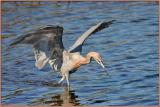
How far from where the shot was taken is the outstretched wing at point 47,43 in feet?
28.0

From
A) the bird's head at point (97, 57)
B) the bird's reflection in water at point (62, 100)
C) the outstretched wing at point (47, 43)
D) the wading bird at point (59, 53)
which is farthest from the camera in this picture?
the bird's head at point (97, 57)

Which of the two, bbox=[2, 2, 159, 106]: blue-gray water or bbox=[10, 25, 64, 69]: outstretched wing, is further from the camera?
bbox=[2, 2, 159, 106]: blue-gray water

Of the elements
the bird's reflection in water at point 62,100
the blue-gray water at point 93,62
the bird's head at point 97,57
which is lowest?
the bird's reflection in water at point 62,100

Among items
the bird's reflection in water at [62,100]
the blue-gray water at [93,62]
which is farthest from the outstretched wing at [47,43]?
the bird's reflection in water at [62,100]

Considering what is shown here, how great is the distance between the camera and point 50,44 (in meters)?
9.26

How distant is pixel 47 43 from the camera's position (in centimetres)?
920

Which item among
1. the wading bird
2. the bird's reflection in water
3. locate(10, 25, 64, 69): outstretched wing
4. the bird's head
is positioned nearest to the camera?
locate(10, 25, 64, 69): outstretched wing

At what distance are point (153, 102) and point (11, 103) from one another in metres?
2.10

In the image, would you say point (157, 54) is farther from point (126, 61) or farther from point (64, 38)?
point (64, 38)

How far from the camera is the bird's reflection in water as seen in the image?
881 cm

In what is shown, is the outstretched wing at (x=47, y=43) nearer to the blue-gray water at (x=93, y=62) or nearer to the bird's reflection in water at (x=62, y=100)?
the blue-gray water at (x=93, y=62)

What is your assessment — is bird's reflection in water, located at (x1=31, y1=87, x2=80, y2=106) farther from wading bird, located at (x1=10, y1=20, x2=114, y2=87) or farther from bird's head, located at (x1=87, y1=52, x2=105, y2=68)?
bird's head, located at (x1=87, y1=52, x2=105, y2=68)

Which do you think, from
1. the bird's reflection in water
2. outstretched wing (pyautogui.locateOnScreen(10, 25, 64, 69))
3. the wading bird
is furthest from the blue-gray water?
outstretched wing (pyautogui.locateOnScreen(10, 25, 64, 69))

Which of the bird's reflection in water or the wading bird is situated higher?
the wading bird
